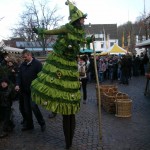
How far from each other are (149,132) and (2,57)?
4.14m

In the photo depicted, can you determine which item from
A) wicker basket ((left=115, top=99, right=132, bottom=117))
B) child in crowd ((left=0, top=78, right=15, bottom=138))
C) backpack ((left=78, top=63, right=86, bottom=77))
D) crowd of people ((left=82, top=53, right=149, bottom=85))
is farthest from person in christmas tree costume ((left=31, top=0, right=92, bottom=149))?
crowd of people ((left=82, top=53, right=149, bottom=85))

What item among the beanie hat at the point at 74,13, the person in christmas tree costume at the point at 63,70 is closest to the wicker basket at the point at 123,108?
the person in christmas tree costume at the point at 63,70

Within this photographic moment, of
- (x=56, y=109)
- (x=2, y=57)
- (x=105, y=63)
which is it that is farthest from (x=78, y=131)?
(x=105, y=63)

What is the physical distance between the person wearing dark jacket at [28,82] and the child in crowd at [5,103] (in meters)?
0.23

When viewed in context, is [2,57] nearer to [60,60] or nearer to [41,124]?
[41,124]

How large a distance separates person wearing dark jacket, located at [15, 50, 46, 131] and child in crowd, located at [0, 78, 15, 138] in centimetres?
23

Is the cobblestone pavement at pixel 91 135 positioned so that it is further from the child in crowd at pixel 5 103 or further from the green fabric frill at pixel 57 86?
the green fabric frill at pixel 57 86

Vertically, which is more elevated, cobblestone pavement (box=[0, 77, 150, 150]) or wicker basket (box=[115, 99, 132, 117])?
wicker basket (box=[115, 99, 132, 117])

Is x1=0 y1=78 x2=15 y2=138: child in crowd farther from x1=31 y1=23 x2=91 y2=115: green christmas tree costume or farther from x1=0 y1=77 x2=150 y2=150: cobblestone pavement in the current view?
x1=31 y1=23 x2=91 y2=115: green christmas tree costume


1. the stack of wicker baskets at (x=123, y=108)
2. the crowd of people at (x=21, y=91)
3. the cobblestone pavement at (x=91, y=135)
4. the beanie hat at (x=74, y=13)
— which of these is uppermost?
the beanie hat at (x=74, y=13)

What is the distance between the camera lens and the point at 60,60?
564 cm

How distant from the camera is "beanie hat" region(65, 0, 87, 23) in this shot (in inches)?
220

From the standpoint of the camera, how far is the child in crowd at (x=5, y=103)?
708 cm

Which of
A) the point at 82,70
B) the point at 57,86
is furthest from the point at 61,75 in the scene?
the point at 82,70
